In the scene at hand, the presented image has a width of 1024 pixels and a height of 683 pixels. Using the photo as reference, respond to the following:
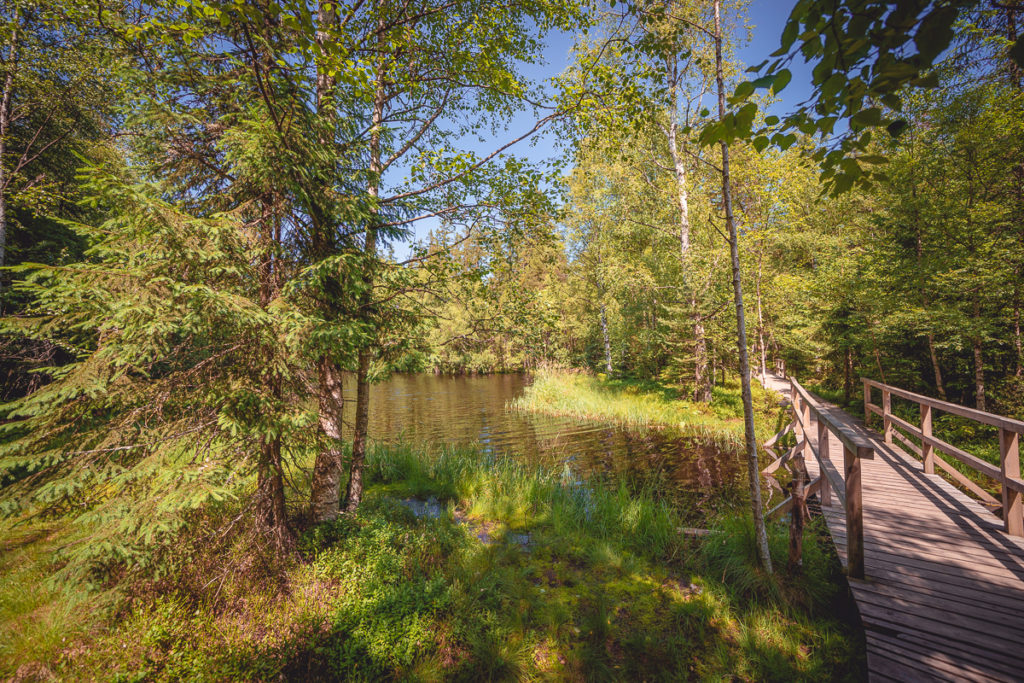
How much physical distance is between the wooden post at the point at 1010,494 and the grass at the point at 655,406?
253 inches

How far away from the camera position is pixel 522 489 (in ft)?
22.6

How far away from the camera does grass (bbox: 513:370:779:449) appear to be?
40.8 ft

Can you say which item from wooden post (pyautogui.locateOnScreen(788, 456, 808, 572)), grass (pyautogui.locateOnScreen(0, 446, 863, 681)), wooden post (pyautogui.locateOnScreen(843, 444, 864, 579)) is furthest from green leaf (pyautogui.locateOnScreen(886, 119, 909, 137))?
grass (pyautogui.locateOnScreen(0, 446, 863, 681))

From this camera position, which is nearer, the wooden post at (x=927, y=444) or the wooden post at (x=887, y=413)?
the wooden post at (x=927, y=444)

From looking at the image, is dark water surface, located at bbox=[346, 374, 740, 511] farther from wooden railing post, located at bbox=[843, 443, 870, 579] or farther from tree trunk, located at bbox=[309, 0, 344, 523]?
wooden railing post, located at bbox=[843, 443, 870, 579]

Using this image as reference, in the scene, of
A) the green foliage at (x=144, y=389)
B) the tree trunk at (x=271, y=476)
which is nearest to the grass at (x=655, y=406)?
the tree trunk at (x=271, y=476)

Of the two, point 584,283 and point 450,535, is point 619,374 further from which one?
point 450,535

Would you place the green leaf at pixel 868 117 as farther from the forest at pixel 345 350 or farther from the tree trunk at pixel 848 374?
the tree trunk at pixel 848 374

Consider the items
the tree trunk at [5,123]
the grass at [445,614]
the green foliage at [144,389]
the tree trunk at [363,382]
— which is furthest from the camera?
the tree trunk at [5,123]

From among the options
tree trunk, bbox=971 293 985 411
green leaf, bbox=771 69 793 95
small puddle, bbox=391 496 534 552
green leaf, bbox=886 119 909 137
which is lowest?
small puddle, bbox=391 496 534 552

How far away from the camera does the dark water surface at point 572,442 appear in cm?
845

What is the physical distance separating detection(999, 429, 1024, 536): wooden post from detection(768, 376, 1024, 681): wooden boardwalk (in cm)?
17

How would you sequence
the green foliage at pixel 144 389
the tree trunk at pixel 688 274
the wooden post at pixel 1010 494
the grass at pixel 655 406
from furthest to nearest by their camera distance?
the tree trunk at pixel 688 274 → the grass at pixel 655 406 → the wooden post at pixel 1010 494 → the green foliage at pixel 144 389

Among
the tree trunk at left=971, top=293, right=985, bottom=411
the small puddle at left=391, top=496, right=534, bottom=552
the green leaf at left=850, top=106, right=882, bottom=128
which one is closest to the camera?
the green leaf at left=850, top=106, right=882, bottom=128
